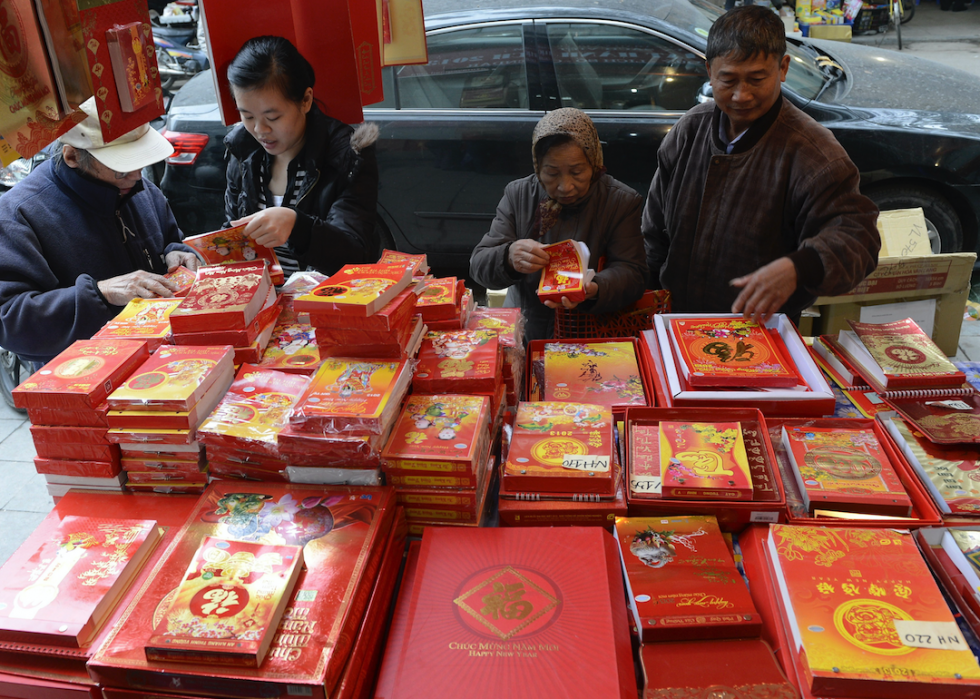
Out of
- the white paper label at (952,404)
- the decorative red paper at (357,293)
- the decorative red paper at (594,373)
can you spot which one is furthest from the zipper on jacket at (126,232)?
the white paper label at (952,404)

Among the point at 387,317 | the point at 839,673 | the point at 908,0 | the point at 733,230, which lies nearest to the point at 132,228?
the point at 387,317

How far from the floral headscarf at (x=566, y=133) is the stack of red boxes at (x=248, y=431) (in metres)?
1.20

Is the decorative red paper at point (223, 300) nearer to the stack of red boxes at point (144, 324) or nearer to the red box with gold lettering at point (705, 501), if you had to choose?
the stack of red boxes at point (144, 324)

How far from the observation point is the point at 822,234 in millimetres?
2100

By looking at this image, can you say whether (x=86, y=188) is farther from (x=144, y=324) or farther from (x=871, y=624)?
(x=871, y=624)

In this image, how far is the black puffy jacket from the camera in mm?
2477

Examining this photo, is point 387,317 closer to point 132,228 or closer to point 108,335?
point 108,335

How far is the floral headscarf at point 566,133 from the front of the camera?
2.36m

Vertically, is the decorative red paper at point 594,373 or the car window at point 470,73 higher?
the car window at point 470,73

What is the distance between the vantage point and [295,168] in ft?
8.30

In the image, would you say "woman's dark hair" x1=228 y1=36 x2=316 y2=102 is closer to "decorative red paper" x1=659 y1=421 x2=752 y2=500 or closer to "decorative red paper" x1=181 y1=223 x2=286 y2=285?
"decorative red paper" x1=181 y1=223 x2=286 y2=285

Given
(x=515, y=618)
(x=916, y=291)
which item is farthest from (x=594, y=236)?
(x=916, y=291)

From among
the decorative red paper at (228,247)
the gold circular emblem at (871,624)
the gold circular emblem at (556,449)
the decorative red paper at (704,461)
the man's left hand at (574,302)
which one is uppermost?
the decorative red paper at (228,247)

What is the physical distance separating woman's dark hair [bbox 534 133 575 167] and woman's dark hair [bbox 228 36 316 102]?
0.84 metres
